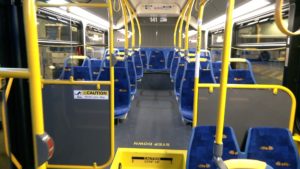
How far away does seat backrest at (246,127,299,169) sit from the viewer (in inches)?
77.0

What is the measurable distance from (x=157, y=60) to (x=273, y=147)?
5881 mm

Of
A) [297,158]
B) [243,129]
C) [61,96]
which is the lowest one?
[297,158]

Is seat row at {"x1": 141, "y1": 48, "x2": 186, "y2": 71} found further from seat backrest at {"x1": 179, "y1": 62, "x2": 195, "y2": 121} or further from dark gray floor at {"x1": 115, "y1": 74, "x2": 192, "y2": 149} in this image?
seat backrest at {"x1": 179, "y1": 62, "x2": 195, "y2": 121}

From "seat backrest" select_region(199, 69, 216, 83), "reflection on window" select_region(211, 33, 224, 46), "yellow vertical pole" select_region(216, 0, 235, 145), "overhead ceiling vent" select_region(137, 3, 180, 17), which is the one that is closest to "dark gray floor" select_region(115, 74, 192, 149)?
"seat backrest" select_region(199, 69, 216, 83)

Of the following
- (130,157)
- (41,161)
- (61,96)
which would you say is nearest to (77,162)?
(130,157)

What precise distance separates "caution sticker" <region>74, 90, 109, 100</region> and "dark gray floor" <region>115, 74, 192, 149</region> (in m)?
0.88

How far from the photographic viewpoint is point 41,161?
83cm

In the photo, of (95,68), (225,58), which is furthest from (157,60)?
(225,58)

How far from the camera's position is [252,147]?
201 cm

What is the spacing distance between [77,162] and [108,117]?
670mm

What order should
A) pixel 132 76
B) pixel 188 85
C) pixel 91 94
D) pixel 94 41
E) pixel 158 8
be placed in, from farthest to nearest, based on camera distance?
1. pixel 158 8
2. pixel 94 41
3. pixel 132 76
4. pixel 188 85
5. pixel 91 94

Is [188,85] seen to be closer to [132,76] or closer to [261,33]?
[132,76]

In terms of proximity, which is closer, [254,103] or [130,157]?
[254,103]

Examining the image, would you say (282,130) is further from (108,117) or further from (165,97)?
(165,97)
